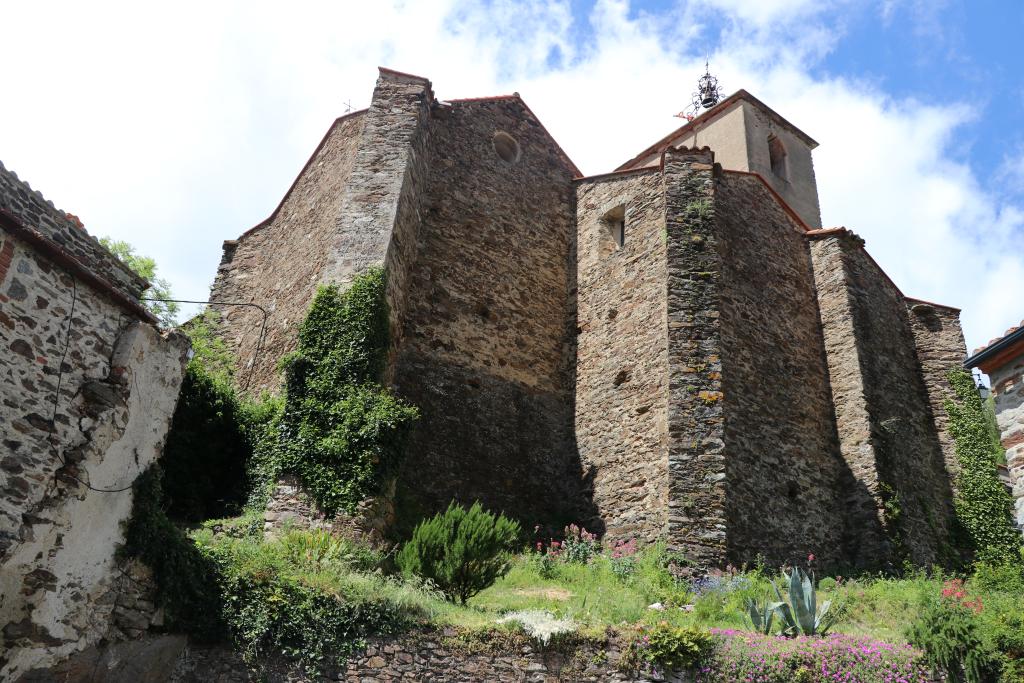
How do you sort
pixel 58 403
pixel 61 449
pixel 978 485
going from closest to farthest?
1. pixel 61 449
2. pixel 58 403
3. pixel 978 485

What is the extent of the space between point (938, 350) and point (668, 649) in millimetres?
11569

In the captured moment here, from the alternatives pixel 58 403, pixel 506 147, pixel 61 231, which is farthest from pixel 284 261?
pixel 58 403

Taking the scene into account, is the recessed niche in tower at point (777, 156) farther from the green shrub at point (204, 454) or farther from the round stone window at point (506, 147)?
the green shrub at point (204, 454)

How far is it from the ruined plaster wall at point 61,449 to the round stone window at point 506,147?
11214 millimetres

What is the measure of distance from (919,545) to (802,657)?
608 centimetres

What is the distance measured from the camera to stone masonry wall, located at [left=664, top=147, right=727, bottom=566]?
12359mm

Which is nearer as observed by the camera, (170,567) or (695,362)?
(170,567)

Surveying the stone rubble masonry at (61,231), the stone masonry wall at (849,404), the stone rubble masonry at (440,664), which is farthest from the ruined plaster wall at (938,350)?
the stone rubble masonry at (61,231)

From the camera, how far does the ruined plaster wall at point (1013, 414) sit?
8.23m

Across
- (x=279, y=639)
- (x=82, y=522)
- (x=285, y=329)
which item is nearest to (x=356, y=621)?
(x=279, y=639)

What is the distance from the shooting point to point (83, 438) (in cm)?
784

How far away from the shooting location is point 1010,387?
870 centimetres

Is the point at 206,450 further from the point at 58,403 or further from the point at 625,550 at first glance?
the point at 625,550

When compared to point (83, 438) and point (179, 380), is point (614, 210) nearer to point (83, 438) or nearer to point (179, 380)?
point (179, 380)
